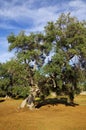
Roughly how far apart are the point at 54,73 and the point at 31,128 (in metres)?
13.0

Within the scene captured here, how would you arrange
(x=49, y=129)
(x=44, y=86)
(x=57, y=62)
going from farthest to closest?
(x=44, y=86), (x=57, y=62), (x=49, y=129)

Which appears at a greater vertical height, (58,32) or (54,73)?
(58,32)

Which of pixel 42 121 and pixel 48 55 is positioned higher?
pixel 48 55

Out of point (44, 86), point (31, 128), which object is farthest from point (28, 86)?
point (31, 128)

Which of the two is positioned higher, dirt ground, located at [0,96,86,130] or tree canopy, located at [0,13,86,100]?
tree canopy, located at [0,13,86,100]

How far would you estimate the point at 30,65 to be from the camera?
27594 mm

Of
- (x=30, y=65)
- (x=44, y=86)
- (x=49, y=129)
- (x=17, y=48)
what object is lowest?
(x=49, y=129)

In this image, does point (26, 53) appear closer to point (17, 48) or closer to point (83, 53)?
point (17, 48)

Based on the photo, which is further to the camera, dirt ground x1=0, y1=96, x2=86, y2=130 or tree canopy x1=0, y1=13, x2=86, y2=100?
tree canopy x1=0, y1=13, x2=86, y2=100

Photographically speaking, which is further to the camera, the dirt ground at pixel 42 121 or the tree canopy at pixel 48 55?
the tree canopy at pixel 48 55

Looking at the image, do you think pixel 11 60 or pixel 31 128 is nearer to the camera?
pixel 31 128

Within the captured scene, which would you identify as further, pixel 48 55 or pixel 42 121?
pixel 48 55

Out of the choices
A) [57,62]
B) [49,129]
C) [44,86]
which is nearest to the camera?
[49,129]

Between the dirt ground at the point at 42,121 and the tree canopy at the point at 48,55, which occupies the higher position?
the tree canopy at the point at 48,55
